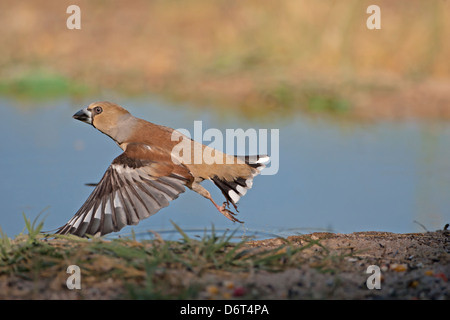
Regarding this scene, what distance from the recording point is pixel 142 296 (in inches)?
152

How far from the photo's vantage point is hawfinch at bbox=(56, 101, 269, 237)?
5500 millimetres

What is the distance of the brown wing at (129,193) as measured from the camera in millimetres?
5445

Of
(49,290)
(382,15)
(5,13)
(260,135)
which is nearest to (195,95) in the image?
(260,135)

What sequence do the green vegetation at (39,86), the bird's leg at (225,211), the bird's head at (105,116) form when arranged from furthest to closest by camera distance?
the green vegetation at (39,86)
the bird's head at (105,116)
the bird's leg at (225,211)

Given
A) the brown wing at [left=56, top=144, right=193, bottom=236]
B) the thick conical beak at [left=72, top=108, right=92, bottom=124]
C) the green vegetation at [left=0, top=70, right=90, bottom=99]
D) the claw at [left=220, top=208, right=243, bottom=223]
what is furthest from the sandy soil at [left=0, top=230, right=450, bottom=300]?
the green vegetation at [left=0, top=70, right=90, bottom=99]

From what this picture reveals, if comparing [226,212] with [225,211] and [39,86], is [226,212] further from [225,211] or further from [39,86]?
[39,86]

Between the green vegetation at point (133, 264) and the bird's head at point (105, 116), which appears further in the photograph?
the bird's head at point (105, 116)

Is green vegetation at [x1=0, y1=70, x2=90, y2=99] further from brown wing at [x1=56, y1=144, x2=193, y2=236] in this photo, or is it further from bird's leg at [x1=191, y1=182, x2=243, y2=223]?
brown wing at [x1=56, y1=144, x2=193, y2=236]

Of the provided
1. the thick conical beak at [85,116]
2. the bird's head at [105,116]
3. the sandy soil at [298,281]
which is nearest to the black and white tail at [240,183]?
the bird's head at [105,116]

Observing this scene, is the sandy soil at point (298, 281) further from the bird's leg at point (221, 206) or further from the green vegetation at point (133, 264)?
the bird's leg at point (221, 206)

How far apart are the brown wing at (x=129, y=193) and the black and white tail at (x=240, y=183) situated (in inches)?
22.3

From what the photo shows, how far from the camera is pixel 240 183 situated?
6609 millimetres
